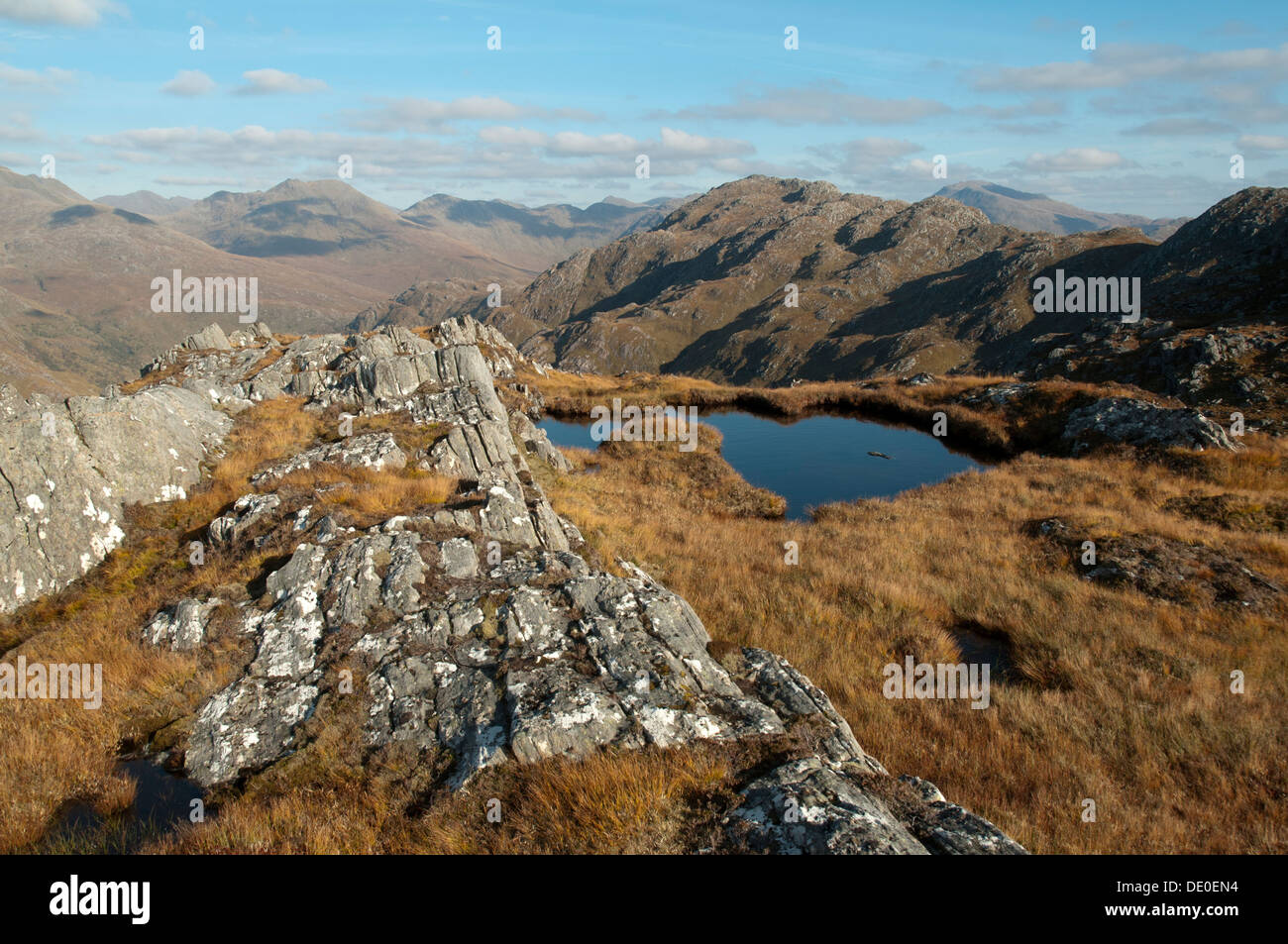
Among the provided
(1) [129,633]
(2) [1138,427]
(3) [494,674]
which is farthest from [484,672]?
(2) [1138,427]

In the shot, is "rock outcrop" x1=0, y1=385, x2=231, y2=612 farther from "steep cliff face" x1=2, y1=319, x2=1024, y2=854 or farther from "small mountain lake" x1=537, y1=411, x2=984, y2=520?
"small mountain lake" x1=537, y1=411, x2=984, y2=520

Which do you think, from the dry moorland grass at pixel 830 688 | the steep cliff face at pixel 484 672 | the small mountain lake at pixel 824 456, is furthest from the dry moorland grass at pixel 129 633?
the small mountain lake at pixel 824 456

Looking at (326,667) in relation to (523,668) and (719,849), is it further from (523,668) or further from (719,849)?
(719,849)

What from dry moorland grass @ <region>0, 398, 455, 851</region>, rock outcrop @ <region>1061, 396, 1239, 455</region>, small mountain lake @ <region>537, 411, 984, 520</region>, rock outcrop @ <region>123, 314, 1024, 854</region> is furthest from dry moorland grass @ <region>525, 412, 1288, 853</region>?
dry moorland grass @ <region>0, 398, 455, 851</region>

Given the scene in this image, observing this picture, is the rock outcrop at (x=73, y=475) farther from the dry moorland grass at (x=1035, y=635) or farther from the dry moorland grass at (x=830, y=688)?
the dry moorland grass at (x=1035, y=635)

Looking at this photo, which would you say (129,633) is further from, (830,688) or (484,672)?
(830,688)
